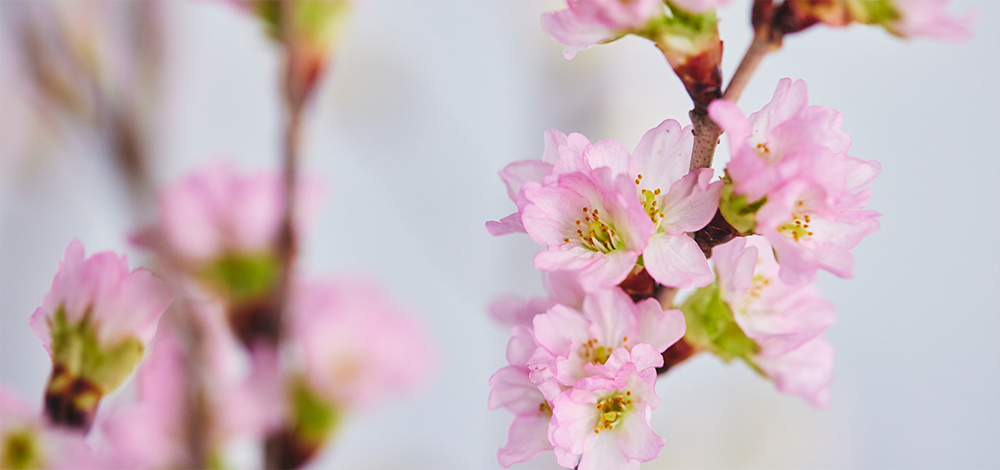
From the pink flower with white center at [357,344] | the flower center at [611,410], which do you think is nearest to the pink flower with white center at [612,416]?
the flower center at [611,410]

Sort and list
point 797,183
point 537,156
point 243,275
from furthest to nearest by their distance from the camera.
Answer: point 537,156, point 243,275, point 797,183

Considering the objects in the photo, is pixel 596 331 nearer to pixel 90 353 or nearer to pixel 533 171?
pixel 533 171

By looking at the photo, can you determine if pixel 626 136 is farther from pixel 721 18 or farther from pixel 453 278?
pixel 721 18

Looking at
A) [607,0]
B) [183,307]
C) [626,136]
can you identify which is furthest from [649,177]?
[626,136]

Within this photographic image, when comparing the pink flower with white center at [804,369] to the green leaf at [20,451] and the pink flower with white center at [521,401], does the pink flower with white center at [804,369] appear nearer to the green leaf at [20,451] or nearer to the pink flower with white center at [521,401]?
the pink flower with white center at [521,401]

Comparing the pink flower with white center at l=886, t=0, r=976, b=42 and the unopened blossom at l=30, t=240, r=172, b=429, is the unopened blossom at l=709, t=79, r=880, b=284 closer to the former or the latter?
the pink flower with white center at l=886, t=0, r=976, b=42

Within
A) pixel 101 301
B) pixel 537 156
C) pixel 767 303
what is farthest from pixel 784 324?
pixel 537 156
